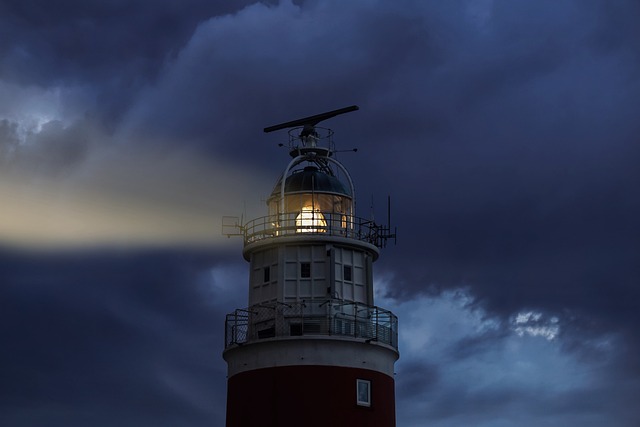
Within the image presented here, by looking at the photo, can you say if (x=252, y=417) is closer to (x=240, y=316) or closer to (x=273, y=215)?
(x=240, y=316)

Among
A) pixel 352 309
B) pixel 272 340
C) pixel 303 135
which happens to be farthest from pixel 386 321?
pixel 303 135

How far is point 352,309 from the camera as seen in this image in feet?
185

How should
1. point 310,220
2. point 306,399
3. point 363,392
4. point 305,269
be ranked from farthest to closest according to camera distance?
point 310,220
point 305,269
point 363,392
point 306,399

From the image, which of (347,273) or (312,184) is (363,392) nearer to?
(347,273)

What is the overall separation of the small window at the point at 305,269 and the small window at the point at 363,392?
5.62m

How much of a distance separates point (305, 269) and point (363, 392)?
21.1 ft

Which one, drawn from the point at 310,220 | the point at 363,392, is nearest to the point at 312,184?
the point at 310,220

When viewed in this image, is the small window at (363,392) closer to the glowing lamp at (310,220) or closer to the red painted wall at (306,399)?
the red painted wall at (306,399)

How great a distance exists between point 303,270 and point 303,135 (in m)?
7.87

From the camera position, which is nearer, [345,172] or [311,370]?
[311,370]

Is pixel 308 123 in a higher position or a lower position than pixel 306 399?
higher

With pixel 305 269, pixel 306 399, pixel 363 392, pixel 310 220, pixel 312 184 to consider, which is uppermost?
pixel 312 184

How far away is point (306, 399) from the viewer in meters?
53.8

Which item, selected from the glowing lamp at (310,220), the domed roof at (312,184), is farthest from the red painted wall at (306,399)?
the domed roof at (312,184)
